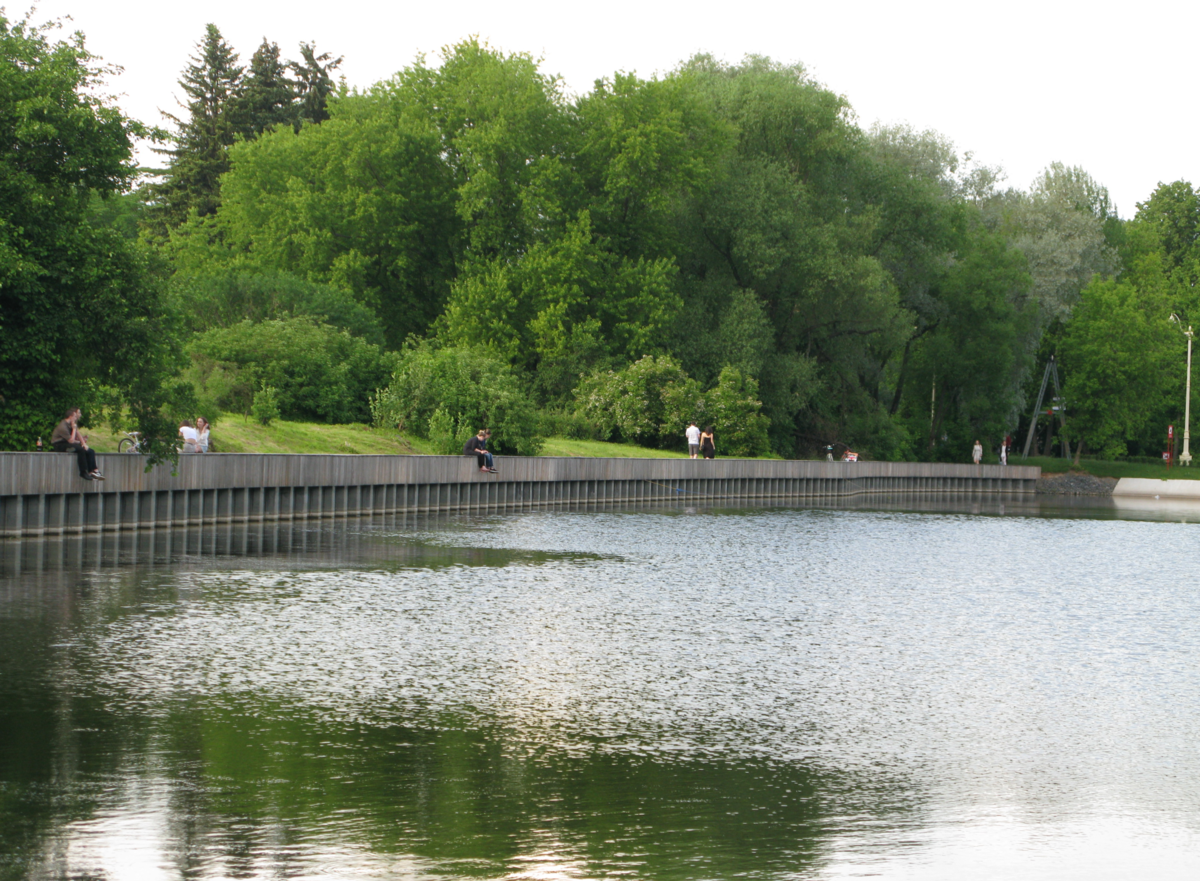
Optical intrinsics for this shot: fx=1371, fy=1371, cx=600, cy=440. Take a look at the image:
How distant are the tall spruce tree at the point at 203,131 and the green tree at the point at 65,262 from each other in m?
55.4

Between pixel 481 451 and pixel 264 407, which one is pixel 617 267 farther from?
pixel 264 407

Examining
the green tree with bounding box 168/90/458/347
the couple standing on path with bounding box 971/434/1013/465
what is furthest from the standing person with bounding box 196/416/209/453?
the couple standing on path with bounding box 971/434/1013/465

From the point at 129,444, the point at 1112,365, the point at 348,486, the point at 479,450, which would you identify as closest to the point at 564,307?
the point at 479,450

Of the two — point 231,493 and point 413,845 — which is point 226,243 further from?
point 413,845

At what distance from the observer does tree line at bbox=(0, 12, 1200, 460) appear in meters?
43.4

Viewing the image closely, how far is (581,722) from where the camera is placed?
1042cm

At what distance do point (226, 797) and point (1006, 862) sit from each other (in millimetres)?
4339

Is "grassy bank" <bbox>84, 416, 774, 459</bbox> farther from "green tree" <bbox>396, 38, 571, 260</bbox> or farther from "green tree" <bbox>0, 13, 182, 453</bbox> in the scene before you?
"green tree" <bbox>396, 38, 571, 260</bbox>

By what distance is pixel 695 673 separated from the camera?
12688mm

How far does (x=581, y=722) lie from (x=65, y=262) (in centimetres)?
1777

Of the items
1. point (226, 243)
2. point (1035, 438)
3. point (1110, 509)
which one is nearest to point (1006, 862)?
point (1110, 509)

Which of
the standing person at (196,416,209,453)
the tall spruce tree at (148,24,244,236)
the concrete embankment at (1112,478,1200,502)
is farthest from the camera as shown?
the tall spruce tree at (148,24,244,236)

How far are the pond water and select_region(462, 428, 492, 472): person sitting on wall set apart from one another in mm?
16037

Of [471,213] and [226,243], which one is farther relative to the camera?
[226,243]
